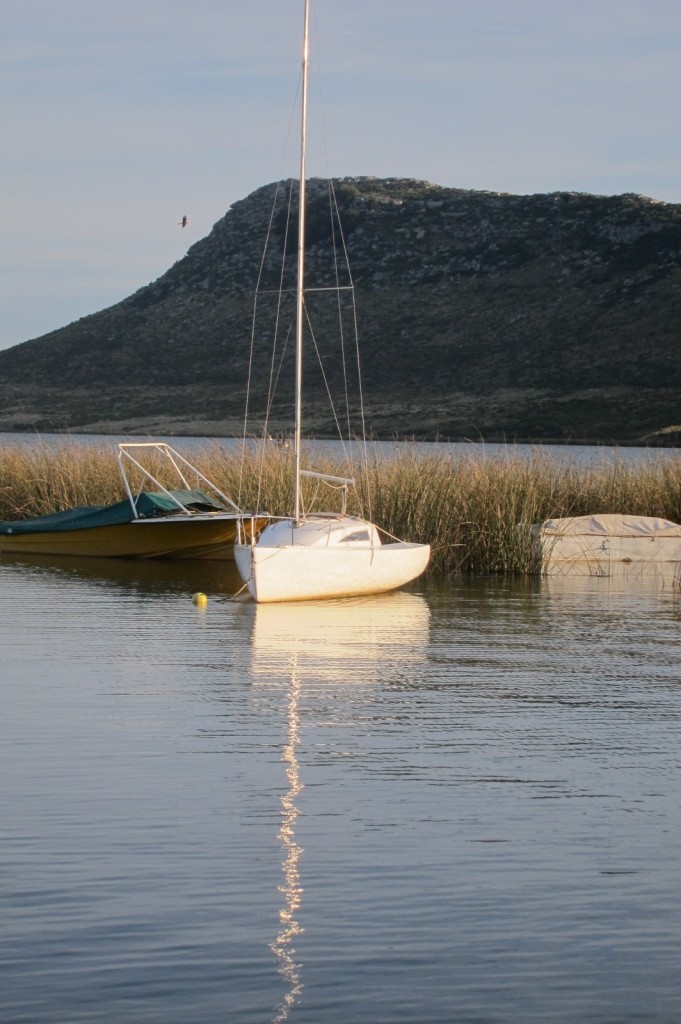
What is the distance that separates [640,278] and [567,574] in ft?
249

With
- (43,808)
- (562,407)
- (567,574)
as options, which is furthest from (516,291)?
(43,808)

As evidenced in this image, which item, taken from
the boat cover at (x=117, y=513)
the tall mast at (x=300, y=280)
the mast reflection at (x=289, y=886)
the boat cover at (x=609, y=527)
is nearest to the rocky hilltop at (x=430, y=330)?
the boat cover at (x=609, y=527)

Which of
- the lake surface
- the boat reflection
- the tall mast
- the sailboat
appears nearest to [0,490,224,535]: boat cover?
the tall mast

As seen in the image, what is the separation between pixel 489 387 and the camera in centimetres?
8431

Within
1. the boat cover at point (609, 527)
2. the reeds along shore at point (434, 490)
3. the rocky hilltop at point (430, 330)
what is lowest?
the boat cover at point (609, 527)

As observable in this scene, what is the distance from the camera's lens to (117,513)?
63.0 feet

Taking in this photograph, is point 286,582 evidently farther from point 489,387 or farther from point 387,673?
point 489,387

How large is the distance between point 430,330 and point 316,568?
259ft

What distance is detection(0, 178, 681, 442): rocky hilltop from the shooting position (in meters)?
81.5

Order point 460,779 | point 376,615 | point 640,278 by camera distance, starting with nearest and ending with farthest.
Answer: point 460,779, point 376,615, point 640,278

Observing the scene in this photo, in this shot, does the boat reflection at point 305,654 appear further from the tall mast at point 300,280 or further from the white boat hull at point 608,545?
the white boat hull at point 608,545

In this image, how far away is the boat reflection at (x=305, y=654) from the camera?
5383 mm

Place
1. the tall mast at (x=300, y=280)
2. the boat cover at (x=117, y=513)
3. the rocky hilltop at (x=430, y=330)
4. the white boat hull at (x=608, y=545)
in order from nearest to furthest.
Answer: the tall mast at (x=300, y=280) → the white boat hull at (x=608, y=545) → the boat cover at (x=117, y=513) → the rocky hilltop at (x=430, y=330)

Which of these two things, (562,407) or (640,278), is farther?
(640,278)
